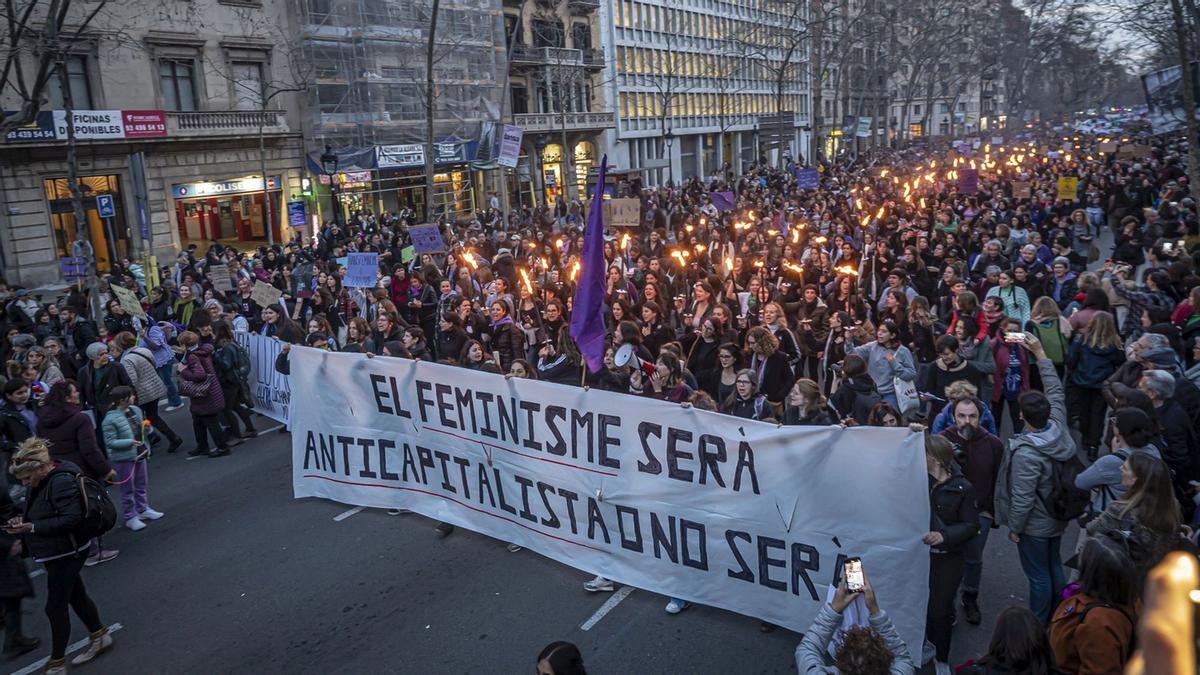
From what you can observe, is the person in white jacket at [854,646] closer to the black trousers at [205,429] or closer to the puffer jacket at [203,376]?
the puffer jacket at [203,376]

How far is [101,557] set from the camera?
298 inches

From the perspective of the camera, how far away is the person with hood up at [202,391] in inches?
386

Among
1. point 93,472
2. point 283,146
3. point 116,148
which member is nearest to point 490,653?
point 93,472

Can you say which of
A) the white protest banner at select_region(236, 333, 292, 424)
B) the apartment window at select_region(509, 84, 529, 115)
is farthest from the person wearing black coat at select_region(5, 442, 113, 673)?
the apartment window at select_region(509, 84, 529, 115)

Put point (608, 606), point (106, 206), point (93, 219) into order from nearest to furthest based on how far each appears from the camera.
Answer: point (608, 606), point (106, 206), point (93, 219)

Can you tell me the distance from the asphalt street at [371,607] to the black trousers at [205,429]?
2.07 metres

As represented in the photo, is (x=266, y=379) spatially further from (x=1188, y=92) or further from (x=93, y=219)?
(x=93, y=219)

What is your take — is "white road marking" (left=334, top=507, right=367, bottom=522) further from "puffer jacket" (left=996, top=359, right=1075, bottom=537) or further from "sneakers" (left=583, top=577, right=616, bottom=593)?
"puffer jacket" (left=996, top=359, right=1075, bottom=537)

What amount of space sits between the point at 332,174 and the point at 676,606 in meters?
28.6

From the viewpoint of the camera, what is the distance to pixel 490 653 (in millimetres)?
5605

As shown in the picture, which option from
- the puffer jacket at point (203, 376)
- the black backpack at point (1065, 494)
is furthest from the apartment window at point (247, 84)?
the black backpack at point (1065, 494)

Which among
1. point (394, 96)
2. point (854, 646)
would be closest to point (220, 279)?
point (854, 646)

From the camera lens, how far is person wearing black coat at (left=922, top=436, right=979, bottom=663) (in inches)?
188

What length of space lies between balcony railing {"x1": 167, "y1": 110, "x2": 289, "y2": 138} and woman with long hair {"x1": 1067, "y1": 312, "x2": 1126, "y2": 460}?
28.4 metres
